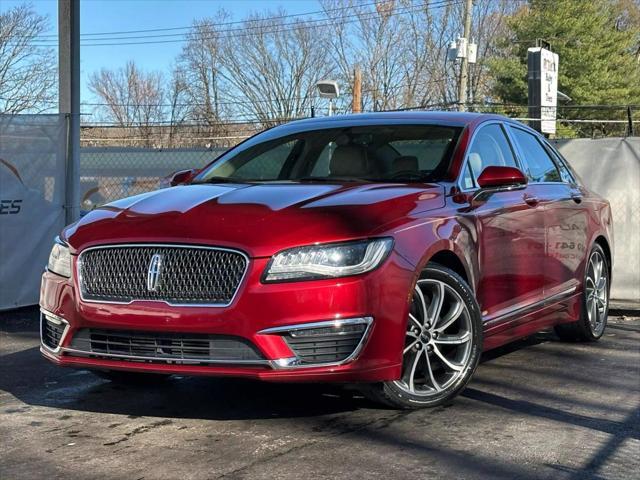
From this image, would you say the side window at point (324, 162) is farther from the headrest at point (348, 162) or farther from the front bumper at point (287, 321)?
the front bumper at point (287, 321)

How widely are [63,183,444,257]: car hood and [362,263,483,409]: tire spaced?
0.44 m

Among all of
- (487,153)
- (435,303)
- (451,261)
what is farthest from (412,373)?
(487,153)

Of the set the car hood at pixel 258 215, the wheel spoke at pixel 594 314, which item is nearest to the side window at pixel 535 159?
the wheel spoke at pixel 594 314

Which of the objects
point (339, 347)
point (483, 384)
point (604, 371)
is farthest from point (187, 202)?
point (604, 371)

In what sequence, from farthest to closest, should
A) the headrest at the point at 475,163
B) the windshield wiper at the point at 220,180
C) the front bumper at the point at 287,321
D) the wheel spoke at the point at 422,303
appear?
the windshield wiper at the point at 220,180 → the headrest at the point at 475,163 → the wheel spoke at the point at 422,303 → the front bumper at the point at 287,321

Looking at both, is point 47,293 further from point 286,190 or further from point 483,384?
point 483,384

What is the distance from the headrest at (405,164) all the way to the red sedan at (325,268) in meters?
0.01

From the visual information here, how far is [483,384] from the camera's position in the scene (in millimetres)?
5055

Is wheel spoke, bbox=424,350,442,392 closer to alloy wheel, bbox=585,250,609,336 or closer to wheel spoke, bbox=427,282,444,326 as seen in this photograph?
wheel spoke, bbox=427,282,444,326

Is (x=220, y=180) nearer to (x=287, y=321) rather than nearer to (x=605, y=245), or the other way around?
(x=287, y=321)

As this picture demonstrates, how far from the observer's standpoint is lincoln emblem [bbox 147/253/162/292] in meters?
3.86

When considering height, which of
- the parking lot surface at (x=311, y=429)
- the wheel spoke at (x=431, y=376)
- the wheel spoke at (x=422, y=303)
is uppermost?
the wheel spoke at (x=422, y=303)

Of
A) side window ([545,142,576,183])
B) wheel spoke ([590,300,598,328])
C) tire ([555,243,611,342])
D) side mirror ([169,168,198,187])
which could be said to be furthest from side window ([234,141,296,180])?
wheel spoke ([590,300,598,328])

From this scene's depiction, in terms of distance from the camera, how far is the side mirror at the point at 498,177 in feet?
15.9
